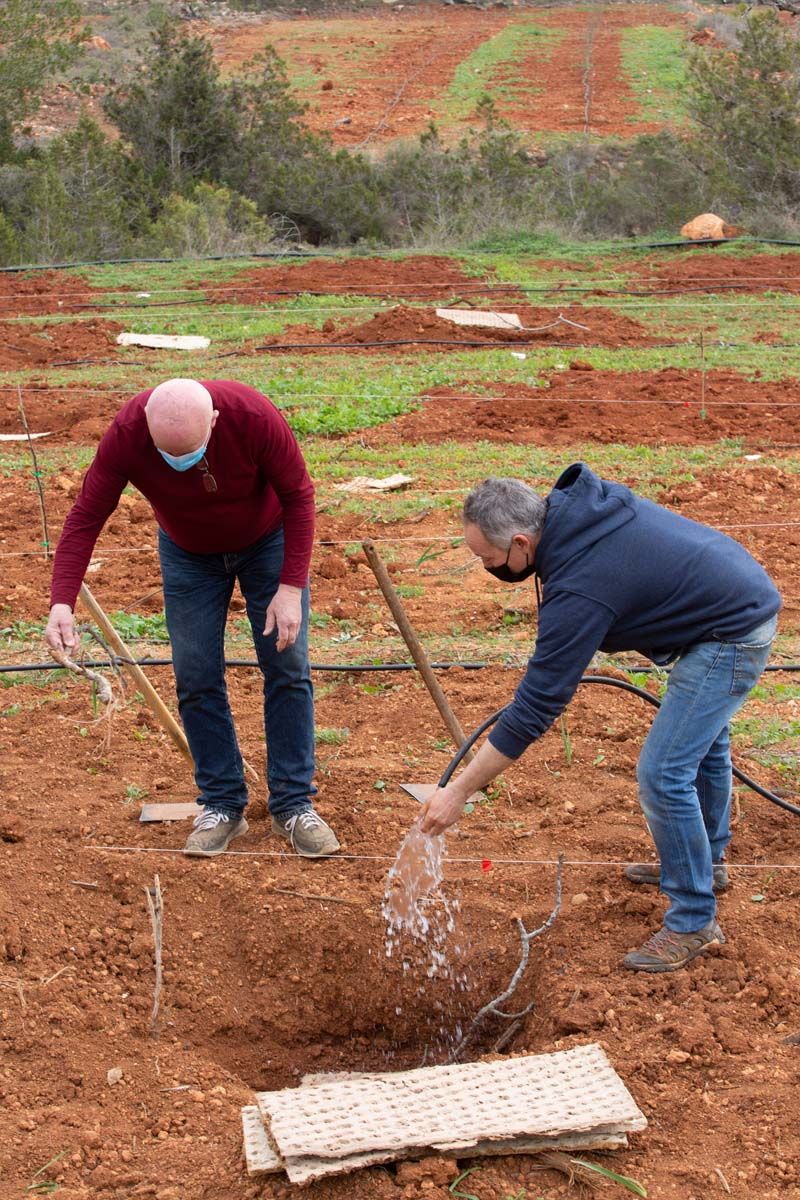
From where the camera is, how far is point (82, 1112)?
3748 mm

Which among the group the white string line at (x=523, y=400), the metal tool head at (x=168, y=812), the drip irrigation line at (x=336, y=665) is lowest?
the white string line at (x=523, y=400)

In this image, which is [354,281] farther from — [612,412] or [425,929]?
[425,929]

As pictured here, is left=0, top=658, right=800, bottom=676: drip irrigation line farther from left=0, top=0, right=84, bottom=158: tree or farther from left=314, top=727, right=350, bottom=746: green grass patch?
left=0, top=0, right=84, bottom=158: tree

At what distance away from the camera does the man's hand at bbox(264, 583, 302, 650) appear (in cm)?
442

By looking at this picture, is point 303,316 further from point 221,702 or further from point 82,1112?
point 82,1112

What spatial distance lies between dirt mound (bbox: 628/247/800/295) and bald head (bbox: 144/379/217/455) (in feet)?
44.4

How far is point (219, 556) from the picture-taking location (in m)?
4.67

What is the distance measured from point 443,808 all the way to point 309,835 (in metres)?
1.42

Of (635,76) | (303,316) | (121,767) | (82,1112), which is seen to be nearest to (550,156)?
(635,76)

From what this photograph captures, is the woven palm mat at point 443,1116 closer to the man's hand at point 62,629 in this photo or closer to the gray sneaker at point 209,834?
the gray sneaker at point 209,834

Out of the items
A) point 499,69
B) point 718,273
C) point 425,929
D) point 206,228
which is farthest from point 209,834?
point 499,69

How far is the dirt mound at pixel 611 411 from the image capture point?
1088 centimetres

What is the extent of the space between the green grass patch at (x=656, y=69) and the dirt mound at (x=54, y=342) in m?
21.9

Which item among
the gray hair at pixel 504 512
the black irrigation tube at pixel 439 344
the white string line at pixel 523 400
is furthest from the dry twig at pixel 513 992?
the black irrigation tube at pixel 439 344
